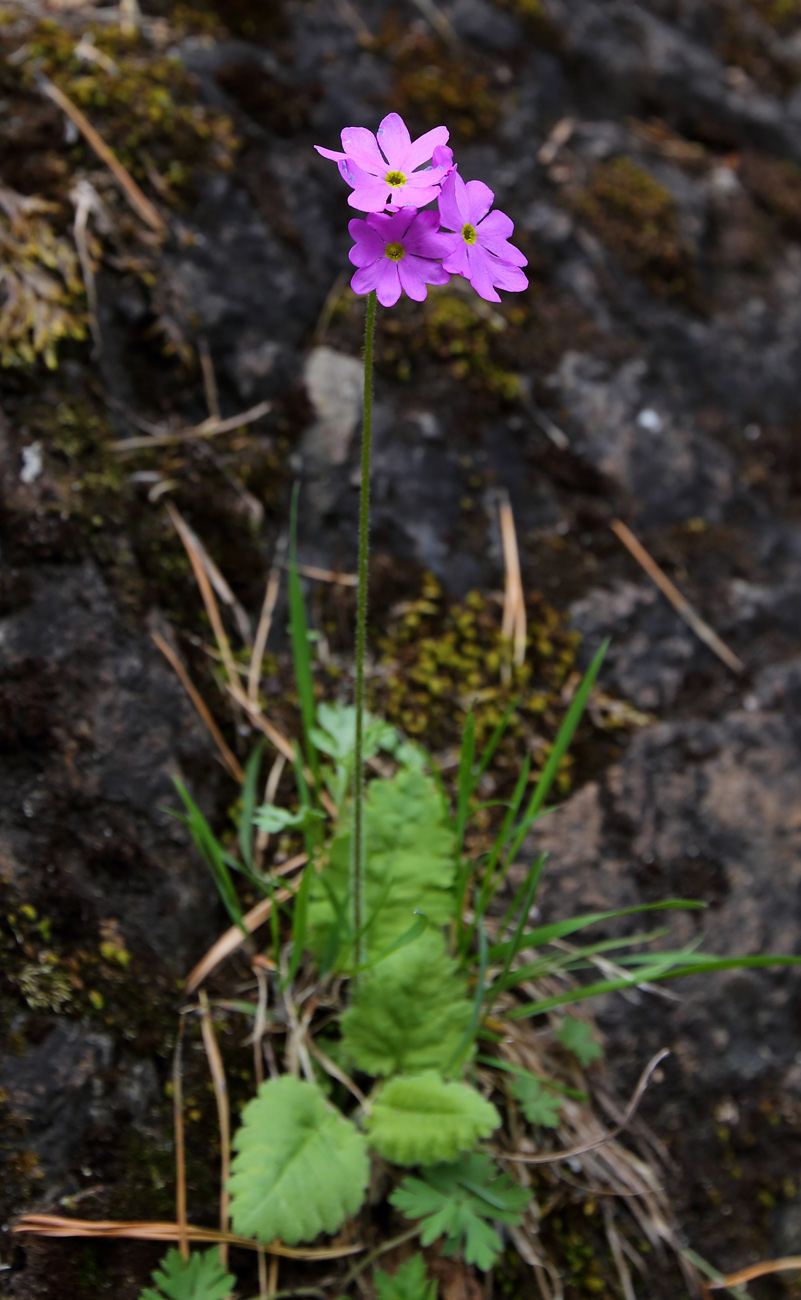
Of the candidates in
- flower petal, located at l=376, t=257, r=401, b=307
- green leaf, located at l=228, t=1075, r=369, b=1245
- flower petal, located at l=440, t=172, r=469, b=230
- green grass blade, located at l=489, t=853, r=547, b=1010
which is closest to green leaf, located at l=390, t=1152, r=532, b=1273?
green leaf, located at l=228, t=1075, r=369, b=1245

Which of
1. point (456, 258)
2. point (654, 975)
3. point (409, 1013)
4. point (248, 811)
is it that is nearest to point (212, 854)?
point (248, 811)

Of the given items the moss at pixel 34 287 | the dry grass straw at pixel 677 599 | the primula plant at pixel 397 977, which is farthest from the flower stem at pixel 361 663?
the dry grass straw at pixel 677 599

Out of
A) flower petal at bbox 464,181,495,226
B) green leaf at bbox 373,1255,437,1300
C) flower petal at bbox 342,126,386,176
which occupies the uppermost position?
flower petal at bbox 342,126,386,176

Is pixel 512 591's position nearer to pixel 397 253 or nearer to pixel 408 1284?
pixel 397 253

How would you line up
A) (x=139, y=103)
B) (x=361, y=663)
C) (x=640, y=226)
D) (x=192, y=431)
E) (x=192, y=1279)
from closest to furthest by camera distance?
(x=192, y=1279) → (x=361, y=663) → (x=192, y=431) → (x=139, y=103) → (x=640, y=226)

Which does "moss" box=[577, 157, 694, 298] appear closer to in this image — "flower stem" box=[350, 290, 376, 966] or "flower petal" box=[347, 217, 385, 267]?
"flower stem" box=[350, 290, 376, 966]

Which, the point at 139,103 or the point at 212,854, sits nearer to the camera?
the point at 212,854

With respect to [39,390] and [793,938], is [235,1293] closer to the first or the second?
[793,938]
